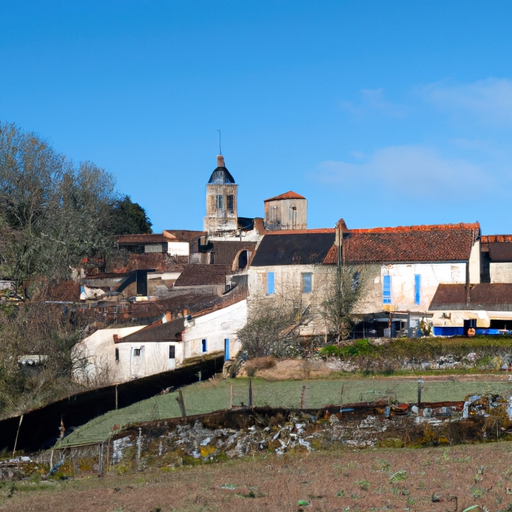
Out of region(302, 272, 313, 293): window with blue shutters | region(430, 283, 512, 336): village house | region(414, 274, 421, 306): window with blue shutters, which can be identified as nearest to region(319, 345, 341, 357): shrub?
region(430, 283, 512, 336): village house

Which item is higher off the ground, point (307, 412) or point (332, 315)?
point (332, 315)

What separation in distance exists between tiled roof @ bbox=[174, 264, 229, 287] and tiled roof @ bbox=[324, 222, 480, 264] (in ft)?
36.3

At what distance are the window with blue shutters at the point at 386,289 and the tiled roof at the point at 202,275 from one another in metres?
13.5

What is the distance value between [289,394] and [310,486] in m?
13.1

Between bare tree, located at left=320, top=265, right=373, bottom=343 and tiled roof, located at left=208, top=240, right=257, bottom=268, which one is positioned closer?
bare tree, located at left=320, top=265, right=373, bottom=343

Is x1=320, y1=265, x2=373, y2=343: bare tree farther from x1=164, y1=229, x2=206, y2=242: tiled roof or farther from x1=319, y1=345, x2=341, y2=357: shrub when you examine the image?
x1=164, y1=229, x2=206, y2=242: tiled roof

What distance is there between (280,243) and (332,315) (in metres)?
6.95

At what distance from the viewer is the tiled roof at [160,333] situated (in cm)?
3828

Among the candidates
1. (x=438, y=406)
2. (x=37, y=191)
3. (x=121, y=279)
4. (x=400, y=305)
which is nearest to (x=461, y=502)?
(x=438, y=406)

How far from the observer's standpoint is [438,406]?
22875 mm

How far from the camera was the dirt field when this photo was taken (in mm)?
15195

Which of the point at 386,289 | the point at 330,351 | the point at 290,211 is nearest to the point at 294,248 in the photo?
the point at 386,289

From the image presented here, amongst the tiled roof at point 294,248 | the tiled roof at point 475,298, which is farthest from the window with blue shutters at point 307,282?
the tiled roof at point 475,298

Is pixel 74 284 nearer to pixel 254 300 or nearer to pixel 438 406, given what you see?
pixel 254 300
